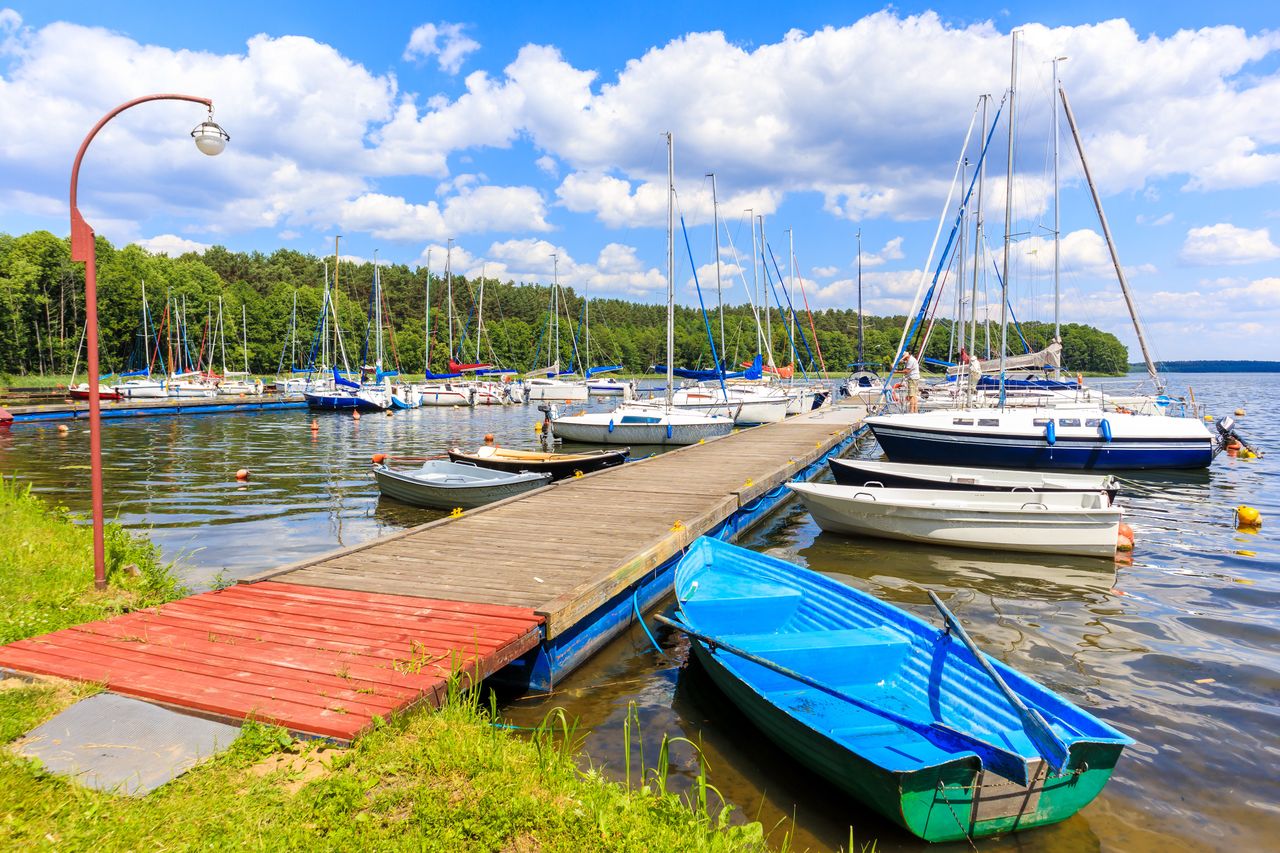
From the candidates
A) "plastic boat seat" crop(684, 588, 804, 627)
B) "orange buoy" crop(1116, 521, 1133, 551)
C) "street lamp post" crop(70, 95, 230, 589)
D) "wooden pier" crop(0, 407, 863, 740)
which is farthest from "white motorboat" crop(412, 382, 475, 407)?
"plastic boat seat" crop(684, 588, 804, 627)

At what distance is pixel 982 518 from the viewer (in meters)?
11.8

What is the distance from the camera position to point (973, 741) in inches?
166

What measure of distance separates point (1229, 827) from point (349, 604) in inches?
279

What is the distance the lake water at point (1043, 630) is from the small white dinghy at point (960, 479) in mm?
1414

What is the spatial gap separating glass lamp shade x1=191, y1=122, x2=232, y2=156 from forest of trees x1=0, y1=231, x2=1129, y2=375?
38.6 meters

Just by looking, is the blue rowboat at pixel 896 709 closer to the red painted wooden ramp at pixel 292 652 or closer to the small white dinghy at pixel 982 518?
the red painted wooden ramp at pixel 292 652

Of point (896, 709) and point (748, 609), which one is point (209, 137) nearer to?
point (748, 609)

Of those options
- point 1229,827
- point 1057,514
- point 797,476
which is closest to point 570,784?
point 1229,827

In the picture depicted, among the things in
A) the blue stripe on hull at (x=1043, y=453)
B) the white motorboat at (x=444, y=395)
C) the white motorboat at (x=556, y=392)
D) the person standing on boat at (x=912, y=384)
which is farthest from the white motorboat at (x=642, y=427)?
the white motorboat at (x=556, y=392)

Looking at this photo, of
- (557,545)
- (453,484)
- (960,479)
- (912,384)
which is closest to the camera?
(557,545)

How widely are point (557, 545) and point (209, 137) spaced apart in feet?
19.2

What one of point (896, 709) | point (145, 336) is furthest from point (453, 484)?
point (145, 336)

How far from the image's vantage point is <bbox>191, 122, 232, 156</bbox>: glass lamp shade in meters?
7.17

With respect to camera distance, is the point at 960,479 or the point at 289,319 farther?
the point at 289,319
